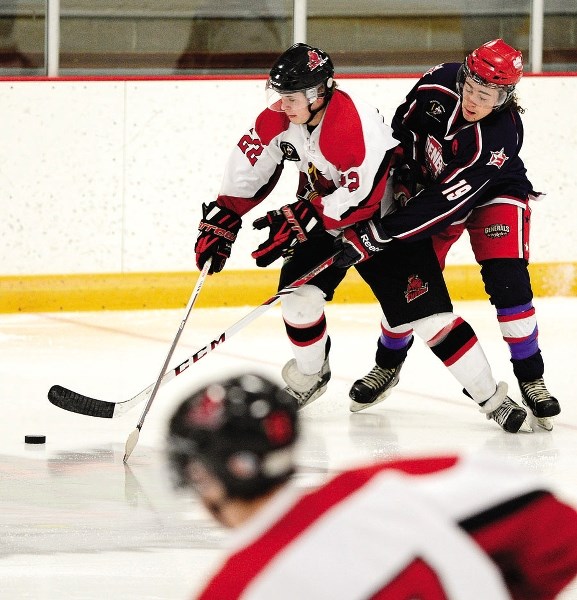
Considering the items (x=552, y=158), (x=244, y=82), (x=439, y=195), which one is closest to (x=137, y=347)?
(x=244, y=82)

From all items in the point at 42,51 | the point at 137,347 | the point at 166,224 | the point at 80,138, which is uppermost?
the point at 42,51

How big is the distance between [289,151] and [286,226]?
19 centimetres

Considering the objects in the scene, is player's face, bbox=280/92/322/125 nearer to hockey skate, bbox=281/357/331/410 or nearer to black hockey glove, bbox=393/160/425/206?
black hockey glove, bbox=393/160/425/206

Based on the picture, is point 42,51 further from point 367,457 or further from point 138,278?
point 367,457

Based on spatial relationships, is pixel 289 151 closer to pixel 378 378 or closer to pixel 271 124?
pixel 271 124

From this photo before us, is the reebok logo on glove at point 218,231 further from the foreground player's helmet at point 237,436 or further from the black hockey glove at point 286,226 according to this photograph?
the foreground player's helmet at point 237,436

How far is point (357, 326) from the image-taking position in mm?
5070

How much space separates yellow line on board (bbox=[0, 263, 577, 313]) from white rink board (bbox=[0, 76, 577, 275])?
42 millimetres

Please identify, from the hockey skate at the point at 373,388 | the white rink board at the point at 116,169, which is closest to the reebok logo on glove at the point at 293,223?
the hockey skate at the point at 373,388

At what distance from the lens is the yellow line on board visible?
17.0 ft

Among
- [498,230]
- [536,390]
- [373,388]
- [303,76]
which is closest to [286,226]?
[303,76]

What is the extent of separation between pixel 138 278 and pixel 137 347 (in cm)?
72

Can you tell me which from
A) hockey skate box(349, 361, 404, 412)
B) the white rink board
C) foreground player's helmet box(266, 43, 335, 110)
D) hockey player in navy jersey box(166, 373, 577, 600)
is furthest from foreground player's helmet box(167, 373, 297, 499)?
the white rink board

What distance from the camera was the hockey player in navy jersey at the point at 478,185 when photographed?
3234 mm
